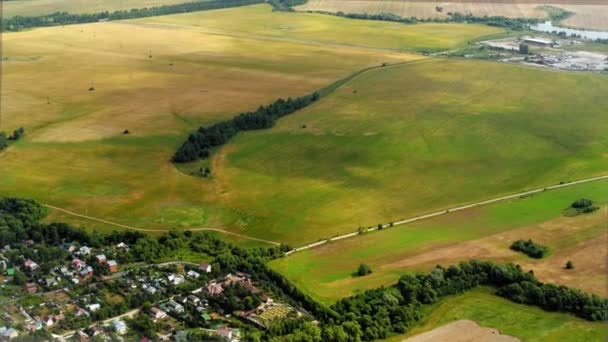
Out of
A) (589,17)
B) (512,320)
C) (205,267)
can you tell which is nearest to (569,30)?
(589,17)

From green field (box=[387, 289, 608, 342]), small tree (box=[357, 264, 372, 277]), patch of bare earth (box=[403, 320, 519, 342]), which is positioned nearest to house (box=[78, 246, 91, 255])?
small tree (box=[357, 264, 372, 277])

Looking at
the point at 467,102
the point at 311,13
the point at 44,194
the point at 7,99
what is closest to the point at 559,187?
the point at 467,102

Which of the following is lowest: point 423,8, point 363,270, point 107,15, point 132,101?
point 363,270

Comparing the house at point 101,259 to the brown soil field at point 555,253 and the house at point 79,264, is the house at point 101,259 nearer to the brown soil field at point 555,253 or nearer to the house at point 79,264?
the house at point 79,264

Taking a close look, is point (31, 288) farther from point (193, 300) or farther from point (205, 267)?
point (205, 267)

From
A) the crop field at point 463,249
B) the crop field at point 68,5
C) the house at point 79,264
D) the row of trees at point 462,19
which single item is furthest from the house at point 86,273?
the crop field at point 68,5
